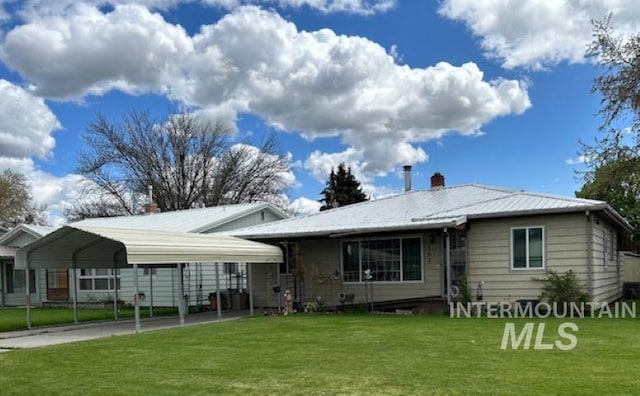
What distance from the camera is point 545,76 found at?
1900 centimetres

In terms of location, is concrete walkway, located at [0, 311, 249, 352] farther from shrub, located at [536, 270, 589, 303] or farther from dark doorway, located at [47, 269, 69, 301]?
dark doorway, located at [47, 269, 69, 301]

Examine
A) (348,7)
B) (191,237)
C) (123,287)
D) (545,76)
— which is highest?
(348,7)

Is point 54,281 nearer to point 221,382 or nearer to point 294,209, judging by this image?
point 294,209

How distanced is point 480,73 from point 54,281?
65.6ft

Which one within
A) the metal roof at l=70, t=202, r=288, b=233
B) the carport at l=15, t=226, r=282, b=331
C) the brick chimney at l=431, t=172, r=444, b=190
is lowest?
the carport at l=15, t=226, r=282, b=331

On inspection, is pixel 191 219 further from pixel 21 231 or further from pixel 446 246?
pixel 446 246

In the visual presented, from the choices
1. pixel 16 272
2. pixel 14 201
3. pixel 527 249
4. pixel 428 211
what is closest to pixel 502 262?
pixel 527 249

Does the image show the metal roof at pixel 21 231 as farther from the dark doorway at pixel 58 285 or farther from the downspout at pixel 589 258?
the downspout at pixel 589 258

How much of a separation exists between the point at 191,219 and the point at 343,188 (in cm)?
2272

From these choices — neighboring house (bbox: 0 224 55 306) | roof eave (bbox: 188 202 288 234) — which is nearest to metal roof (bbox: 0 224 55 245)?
neighboring house (bbox: 0 224 55 306)

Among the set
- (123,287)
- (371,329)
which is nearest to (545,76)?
(371,329)

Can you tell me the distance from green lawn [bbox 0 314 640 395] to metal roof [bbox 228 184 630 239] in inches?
129

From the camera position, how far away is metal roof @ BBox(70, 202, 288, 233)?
71.6ft

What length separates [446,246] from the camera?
50.2 feet
